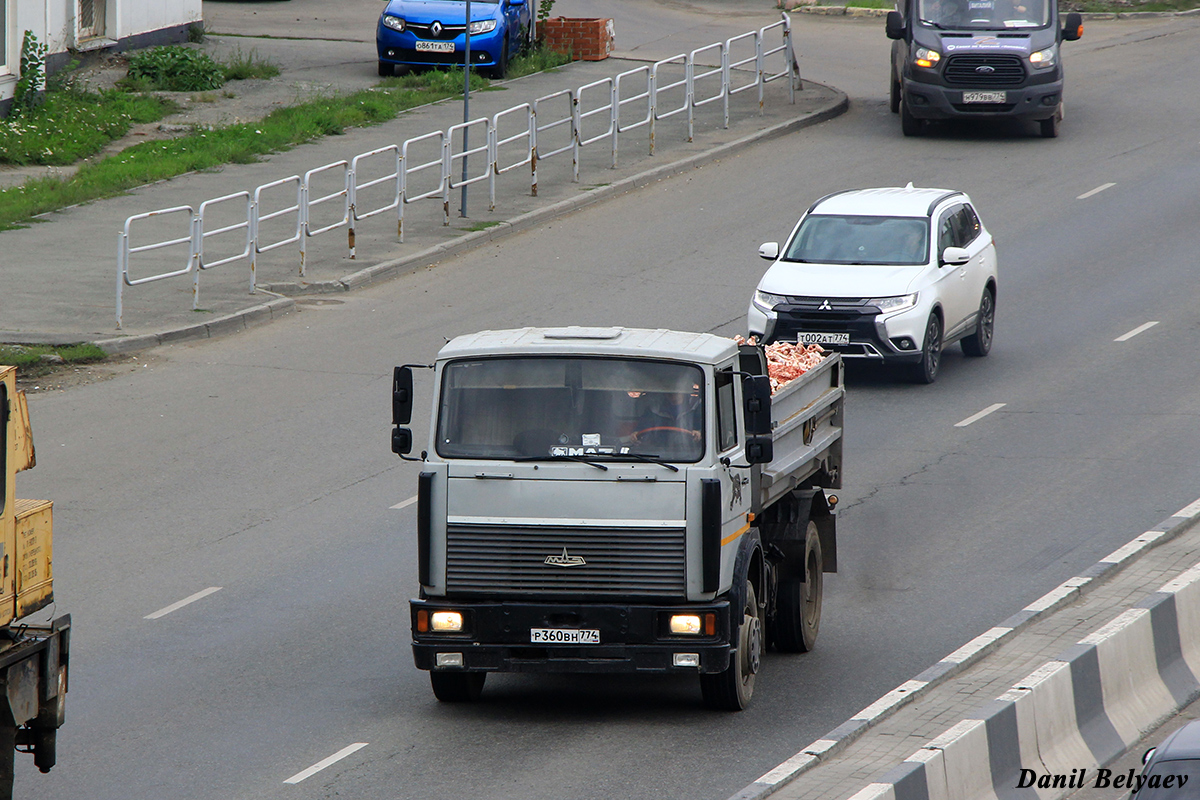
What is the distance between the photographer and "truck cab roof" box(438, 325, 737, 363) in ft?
33.2

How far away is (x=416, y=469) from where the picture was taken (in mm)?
15586

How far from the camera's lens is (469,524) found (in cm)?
998

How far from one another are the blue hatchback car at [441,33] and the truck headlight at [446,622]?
947 inches

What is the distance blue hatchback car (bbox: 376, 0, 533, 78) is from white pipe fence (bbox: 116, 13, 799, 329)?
2.19m

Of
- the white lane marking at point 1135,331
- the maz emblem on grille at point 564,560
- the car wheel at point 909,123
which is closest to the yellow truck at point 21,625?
the maz emblem on grille at point 564,560

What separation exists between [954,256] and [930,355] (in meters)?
1.09

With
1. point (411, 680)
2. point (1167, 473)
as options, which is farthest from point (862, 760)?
point (1167, 473)

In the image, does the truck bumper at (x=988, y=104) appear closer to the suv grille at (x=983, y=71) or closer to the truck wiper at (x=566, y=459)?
the suv grille at (x=983, y=71)

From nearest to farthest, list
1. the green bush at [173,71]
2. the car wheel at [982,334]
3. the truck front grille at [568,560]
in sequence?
the truck front grille at [568,560]
the car wheel at [982,334]
the green bush at [173,71]

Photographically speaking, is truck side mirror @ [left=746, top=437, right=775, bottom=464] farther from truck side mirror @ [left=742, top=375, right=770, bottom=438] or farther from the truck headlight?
the truck headlight

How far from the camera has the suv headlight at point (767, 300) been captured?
60.0 ft

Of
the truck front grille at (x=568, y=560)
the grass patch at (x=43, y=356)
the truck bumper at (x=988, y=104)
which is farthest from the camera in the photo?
the truck bumper at (x=988, y=104)

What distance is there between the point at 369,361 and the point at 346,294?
10.0 feet

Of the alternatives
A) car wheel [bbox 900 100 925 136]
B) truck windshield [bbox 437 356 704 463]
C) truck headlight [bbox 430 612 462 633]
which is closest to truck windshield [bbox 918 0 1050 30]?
car wheel [bbox 900 100 925 136]
